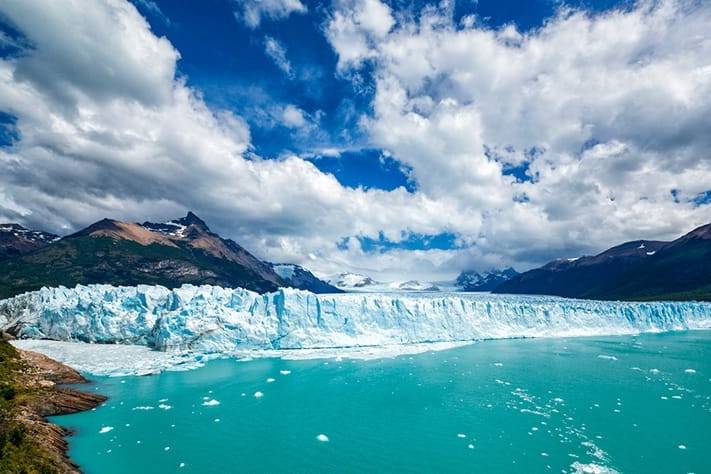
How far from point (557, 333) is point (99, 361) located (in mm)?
40130

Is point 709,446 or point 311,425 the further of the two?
point 311,425

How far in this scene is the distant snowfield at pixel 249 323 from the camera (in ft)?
98.3

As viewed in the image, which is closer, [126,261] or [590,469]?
[590,469]

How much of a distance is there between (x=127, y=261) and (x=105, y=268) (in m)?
8.22

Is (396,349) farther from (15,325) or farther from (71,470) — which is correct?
(15,325)

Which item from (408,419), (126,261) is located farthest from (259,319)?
(126,261)

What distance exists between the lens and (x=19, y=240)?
150375 millimetres

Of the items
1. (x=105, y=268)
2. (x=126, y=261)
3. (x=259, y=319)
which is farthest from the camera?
(x=126, y=261)

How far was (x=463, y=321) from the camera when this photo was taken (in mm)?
37375

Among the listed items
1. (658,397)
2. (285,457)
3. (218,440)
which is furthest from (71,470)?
(658,397)

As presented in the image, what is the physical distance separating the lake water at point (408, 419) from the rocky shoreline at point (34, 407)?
703 mm

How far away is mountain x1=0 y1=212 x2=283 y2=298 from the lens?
98250mm

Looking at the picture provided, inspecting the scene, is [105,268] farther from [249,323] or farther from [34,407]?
[34,407]

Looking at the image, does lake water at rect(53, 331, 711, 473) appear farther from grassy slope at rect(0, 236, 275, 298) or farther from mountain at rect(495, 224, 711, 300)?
grassy slope at rect(0, 236, 275, 298)
